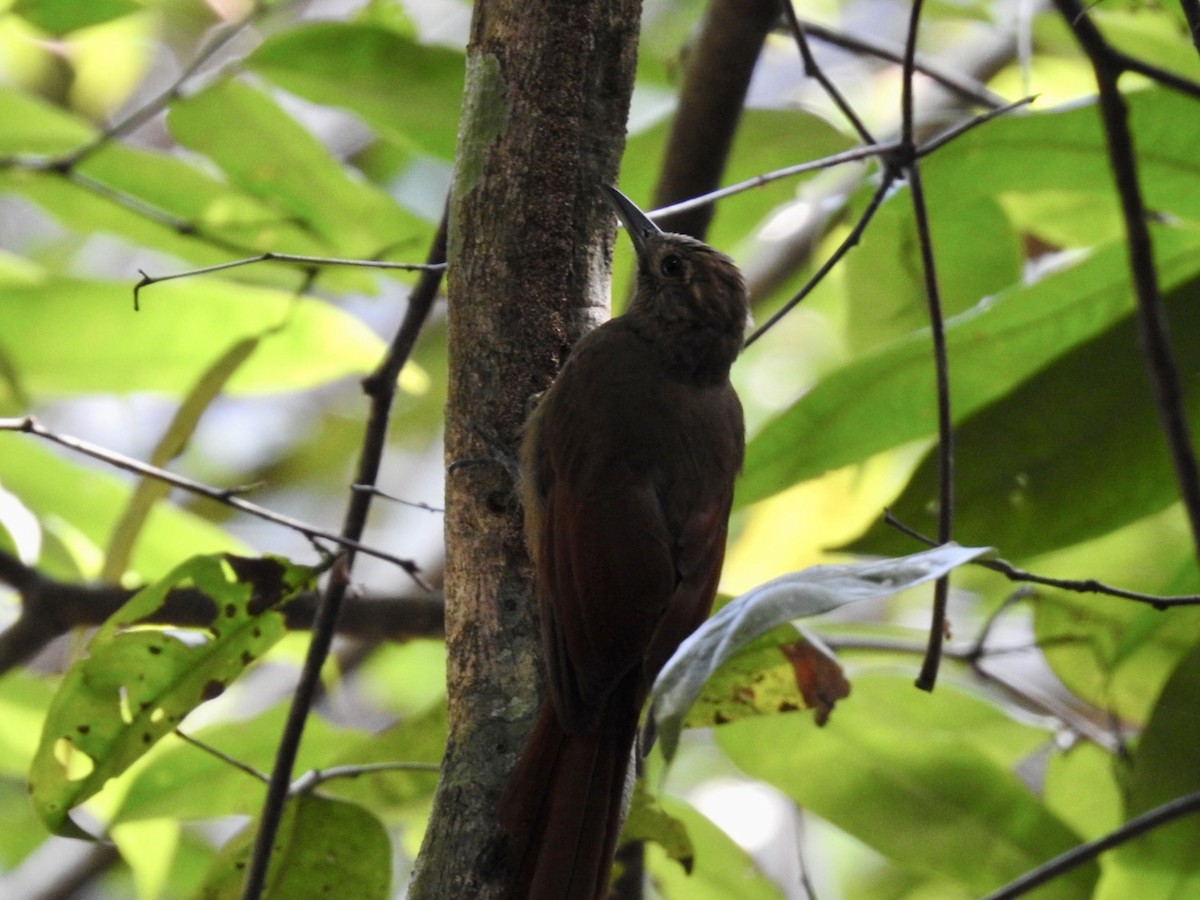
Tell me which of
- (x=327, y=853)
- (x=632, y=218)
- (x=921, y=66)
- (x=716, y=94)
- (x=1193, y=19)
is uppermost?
(x=921, y=66)

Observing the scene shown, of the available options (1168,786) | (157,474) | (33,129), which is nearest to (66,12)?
(33,129)

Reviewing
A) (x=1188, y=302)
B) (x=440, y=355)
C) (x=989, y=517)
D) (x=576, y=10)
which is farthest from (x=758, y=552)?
(x=440, y=355)

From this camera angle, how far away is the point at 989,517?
7.05 feet

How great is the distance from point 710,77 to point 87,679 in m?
1.58

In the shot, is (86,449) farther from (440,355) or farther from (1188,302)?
(440,355)

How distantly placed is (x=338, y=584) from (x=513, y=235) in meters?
0.57

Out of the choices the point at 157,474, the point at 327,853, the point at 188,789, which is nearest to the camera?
the point at 157,474

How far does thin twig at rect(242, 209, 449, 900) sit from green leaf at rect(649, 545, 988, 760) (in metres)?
0.86

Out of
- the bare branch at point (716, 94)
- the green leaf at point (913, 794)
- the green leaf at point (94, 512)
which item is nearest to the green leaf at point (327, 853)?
the green leaf at point (913, 794)

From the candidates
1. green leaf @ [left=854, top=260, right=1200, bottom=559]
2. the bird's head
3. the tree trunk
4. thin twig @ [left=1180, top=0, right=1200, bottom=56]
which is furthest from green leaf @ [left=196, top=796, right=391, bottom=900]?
thin twig @ [left=1180, top=0, right=1200, bottom=56]

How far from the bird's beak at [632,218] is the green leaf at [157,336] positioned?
0.56 metres

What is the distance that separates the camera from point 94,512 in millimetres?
2707

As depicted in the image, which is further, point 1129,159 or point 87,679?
point 87,679

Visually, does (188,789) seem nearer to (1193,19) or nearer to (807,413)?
(807,413)
